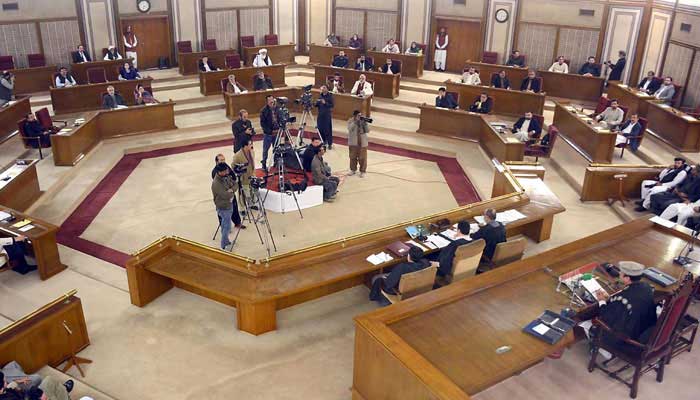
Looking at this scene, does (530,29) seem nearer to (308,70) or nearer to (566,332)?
(308,70)

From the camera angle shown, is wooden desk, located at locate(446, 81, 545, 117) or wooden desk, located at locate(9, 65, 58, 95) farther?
wooden desk, located at locate(9, 65, 58, 95)

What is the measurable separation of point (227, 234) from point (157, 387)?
317cm

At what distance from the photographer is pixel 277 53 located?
19.9 meters

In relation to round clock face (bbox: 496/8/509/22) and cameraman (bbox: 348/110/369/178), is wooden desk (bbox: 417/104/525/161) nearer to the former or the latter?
cameraman (bbox: 348/110/369/178)

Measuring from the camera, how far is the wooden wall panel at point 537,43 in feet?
58.8

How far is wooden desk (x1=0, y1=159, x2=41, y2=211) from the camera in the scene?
959cm

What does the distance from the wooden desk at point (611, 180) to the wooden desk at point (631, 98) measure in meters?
3.48

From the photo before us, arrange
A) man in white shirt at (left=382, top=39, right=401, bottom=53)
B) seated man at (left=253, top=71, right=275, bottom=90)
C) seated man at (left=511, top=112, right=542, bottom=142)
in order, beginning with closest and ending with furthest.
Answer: seated man at (left=511, top=112, right=542, bottom=142) → seated man at (left=253, top=71, right=275, bottom=90) → man in white shirt at (left=382, top=39, right=401, bottom=53)

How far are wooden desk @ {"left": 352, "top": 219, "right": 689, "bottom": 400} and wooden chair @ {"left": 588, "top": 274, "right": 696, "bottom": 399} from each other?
0.51 m

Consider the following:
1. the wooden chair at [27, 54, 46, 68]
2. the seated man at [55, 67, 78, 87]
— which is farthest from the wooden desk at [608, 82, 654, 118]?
the wooden chair at [27, 54, 46, 68]

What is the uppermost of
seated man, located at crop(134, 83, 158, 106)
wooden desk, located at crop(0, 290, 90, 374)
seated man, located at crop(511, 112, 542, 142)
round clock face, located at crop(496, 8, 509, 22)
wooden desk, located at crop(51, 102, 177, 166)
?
round clock face, located at crop(496, 8, 509, 22)

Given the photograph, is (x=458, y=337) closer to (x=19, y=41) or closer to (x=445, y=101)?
(x=445, y=101)

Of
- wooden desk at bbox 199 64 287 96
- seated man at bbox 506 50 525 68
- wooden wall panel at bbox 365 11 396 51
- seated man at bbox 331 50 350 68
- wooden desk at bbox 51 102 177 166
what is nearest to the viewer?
wooden desk at bbox 51 102 177 166

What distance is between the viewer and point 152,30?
18594 mm
